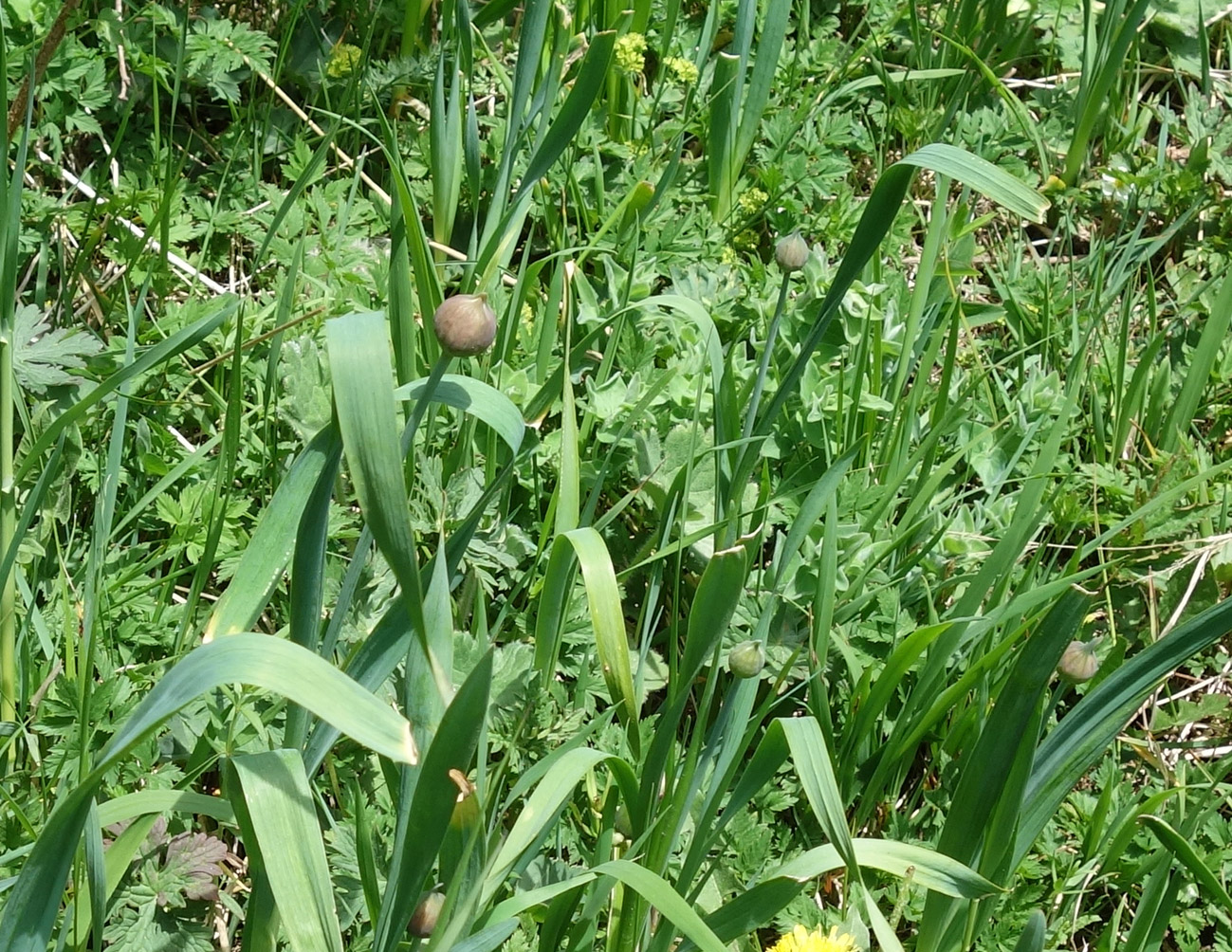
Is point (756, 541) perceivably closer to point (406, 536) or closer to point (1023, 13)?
point (406, 536)

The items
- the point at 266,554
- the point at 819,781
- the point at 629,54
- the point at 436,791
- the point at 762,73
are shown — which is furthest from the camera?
the point at 629,54

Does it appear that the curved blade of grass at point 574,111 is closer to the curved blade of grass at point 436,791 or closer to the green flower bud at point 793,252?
the green flower bud at point 793,252

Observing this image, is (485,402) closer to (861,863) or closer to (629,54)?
(861,863)

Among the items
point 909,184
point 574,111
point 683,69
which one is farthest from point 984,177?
point 683,69

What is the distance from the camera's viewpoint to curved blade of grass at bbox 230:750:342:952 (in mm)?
918

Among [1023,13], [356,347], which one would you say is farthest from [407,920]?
[1023,13]

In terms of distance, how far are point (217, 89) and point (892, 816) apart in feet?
5.57

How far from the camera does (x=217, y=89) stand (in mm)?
2195

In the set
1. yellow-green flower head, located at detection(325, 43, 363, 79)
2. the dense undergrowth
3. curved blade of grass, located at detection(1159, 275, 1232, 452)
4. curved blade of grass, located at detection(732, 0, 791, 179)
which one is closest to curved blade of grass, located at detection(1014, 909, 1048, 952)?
the dense undergrowth

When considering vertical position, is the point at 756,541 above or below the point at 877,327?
below

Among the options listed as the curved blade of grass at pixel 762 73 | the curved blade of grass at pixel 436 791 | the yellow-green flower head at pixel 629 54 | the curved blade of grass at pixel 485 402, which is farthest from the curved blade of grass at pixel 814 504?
the yellow-green flower head at pixel 629 54

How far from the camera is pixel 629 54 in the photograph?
2254 mm

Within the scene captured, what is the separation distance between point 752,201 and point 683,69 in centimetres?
29

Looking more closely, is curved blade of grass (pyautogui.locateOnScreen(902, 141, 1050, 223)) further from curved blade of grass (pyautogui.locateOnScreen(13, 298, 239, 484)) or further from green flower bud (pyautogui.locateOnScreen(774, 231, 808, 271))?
curved blade of grass (pyautogui.locateOnScreen(13, 298, 239, 484))
